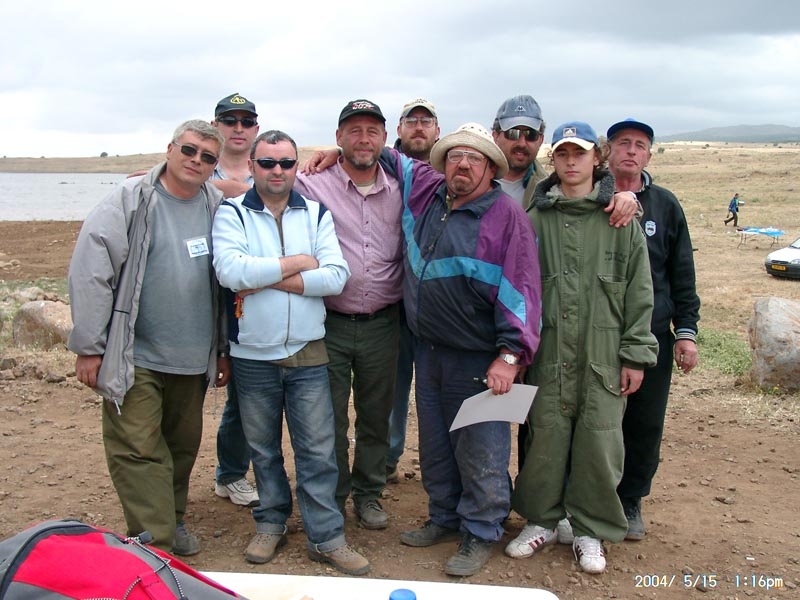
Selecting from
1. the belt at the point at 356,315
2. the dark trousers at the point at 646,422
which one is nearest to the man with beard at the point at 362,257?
the belt at the point at 356,315

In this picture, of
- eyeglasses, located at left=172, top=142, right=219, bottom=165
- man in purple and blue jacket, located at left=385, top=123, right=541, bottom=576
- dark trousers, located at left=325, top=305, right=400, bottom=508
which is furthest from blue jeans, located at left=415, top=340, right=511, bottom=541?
eyeglasses, located at left=172, top=142, right=219, bottom=165

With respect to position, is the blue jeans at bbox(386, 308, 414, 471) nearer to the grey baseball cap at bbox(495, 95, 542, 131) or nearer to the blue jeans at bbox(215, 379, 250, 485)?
the blue jeans at bbox(215, 379, 250, 485)

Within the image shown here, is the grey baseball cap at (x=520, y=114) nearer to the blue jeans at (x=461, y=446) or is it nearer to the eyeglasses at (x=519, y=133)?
the eyeglasses at (x=519, y=133)

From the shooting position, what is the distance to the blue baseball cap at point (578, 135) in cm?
383

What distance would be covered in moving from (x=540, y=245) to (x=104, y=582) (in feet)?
8.93

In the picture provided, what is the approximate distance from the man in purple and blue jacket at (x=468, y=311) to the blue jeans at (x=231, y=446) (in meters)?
1.28

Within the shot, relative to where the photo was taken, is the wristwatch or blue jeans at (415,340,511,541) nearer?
the wristwatch

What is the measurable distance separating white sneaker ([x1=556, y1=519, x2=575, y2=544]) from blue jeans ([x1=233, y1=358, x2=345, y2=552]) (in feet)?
4.10

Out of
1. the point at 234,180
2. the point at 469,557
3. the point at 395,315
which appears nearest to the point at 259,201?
the point at 234,180

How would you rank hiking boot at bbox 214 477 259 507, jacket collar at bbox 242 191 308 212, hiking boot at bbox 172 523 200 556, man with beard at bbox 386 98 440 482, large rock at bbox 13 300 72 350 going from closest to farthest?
jacket collar at bbox 242 191 308 212, hiking boot at bbox 172 523 200 556, hiking boot at bbox 214 477 259 507, man with beard at bbox 386 98 440 482, large rock at bbox 13 300 72 350

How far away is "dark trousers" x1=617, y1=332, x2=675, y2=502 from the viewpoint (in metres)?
4.30

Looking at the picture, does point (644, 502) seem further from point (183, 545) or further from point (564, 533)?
point (183, 545)

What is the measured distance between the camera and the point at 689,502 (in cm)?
496

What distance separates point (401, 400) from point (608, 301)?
1.96 metres
